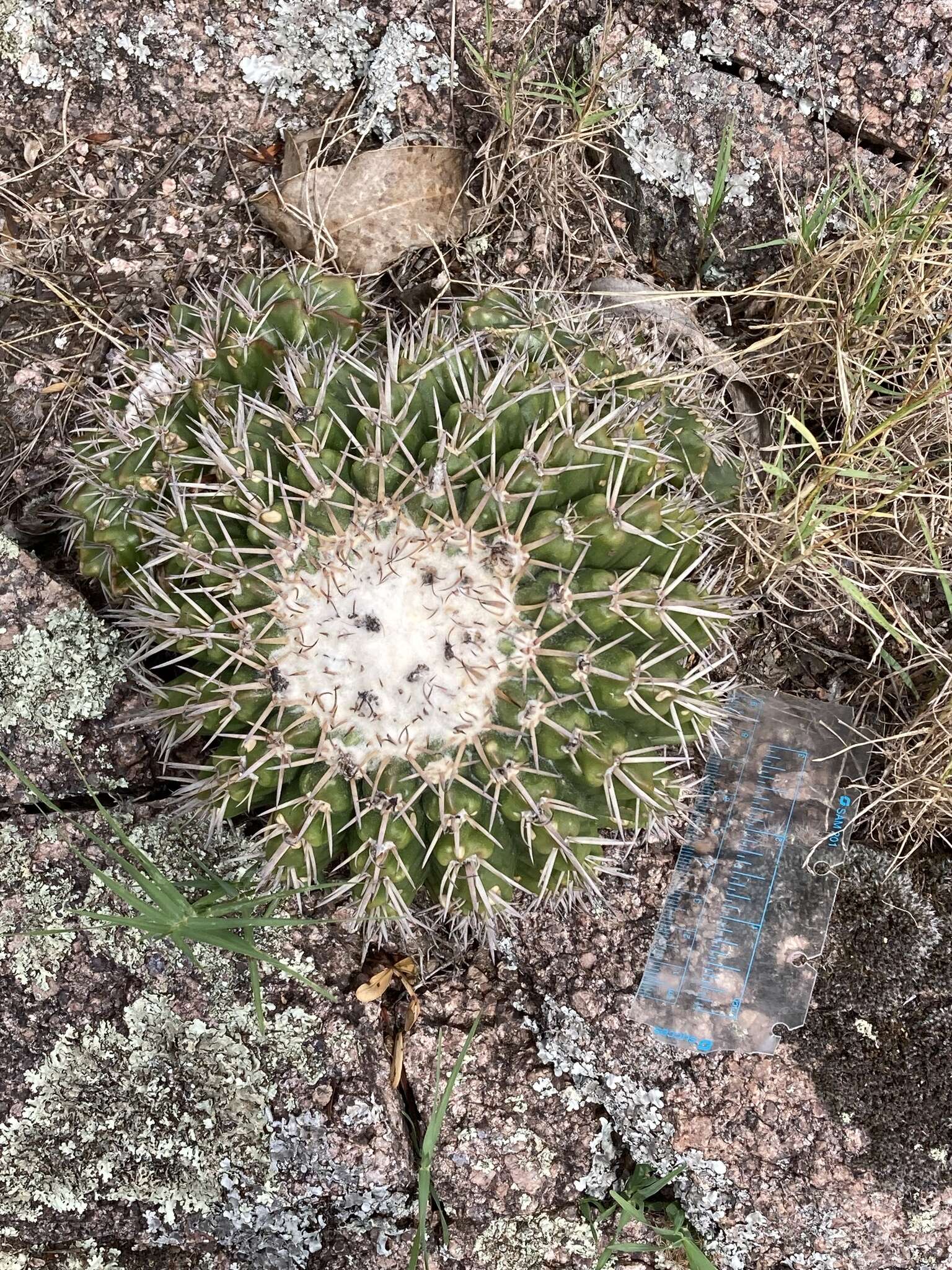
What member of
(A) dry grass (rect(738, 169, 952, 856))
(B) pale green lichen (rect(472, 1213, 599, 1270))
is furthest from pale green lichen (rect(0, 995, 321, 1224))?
(A) dry grass (rect(738, 169, 952, 856))

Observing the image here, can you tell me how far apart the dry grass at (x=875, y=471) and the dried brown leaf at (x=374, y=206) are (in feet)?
3.25

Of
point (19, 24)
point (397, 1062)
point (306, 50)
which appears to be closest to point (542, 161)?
point (306, 50)

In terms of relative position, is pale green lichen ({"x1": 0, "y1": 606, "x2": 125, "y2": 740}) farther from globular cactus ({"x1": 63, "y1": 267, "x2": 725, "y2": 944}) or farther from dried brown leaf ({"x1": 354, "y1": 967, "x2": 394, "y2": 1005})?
dried brown leaf ({"x1": 354, "y1": 967, "x2": 394, "y2": 1005})

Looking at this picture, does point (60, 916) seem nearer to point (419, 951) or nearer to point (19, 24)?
point (419, 951)

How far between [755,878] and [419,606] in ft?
4.90

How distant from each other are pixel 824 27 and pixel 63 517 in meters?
2.53

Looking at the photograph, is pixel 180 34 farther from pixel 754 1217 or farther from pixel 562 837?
pixel 754 1217

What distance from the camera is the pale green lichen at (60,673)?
2.66m

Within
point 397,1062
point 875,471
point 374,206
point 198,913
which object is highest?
point 374,206

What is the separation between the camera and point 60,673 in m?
2.68

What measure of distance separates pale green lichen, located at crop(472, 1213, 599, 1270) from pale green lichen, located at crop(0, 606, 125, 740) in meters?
1.68

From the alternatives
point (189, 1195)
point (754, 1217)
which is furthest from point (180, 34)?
point (754, 1217)

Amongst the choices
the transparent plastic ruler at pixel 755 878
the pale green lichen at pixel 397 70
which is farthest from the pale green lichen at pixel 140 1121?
the pale green lichen at pixel 397 70

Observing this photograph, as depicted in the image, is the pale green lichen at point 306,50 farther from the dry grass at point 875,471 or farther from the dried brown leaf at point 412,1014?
the dried brown leaf at point 412,1014
